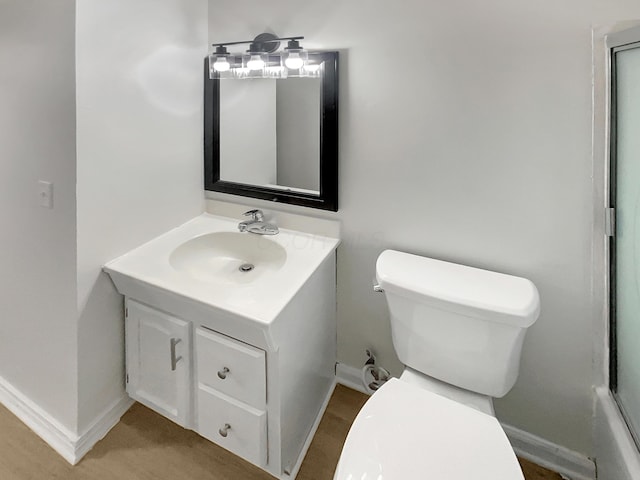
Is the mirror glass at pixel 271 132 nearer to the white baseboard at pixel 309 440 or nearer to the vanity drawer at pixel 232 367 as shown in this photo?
the vanity drawer at pixel 232 367

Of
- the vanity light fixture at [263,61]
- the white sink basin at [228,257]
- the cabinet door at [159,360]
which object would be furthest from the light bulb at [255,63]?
the cabinet door at [159,360]

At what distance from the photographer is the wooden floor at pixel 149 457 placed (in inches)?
53.9

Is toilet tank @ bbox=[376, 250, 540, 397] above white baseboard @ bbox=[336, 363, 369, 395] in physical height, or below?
above

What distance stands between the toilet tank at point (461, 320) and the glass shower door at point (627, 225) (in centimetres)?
29

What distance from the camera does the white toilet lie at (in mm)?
920

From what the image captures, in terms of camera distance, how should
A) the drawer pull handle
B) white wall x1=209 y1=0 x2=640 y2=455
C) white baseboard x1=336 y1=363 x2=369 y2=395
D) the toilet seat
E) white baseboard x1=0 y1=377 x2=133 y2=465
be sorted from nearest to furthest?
the toilet seat
white wall x1=209 y1=0 x2=640 y2=455
the drawer pull handle
white baseboard x1=0 y1=377 x2=133 y2=465
white baseboard x1=336 y1=363 x2=369 y2=395

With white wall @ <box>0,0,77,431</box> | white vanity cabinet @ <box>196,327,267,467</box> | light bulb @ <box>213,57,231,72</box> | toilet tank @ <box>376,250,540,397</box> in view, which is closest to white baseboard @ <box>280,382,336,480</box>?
white vanity cabinet @ <box>196,327,267,467</box>

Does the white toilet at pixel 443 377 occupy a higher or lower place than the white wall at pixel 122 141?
lower

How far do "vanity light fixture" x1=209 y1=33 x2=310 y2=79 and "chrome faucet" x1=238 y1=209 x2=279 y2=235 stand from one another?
2.00 ft

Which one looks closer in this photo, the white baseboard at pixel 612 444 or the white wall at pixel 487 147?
the white baseboard at pixel 612 444

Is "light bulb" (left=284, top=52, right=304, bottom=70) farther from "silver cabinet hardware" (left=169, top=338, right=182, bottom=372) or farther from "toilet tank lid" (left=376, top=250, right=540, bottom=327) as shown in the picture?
"silver cabinet hardware" (left=169, top=338, right=182, bottom=372)

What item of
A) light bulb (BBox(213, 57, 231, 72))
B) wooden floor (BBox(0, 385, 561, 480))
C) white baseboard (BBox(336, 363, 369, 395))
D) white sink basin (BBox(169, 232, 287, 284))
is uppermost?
light bulb (BBox(213, 57, 231, 72))

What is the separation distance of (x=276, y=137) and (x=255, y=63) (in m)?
0.31

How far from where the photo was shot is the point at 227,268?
1.64m
